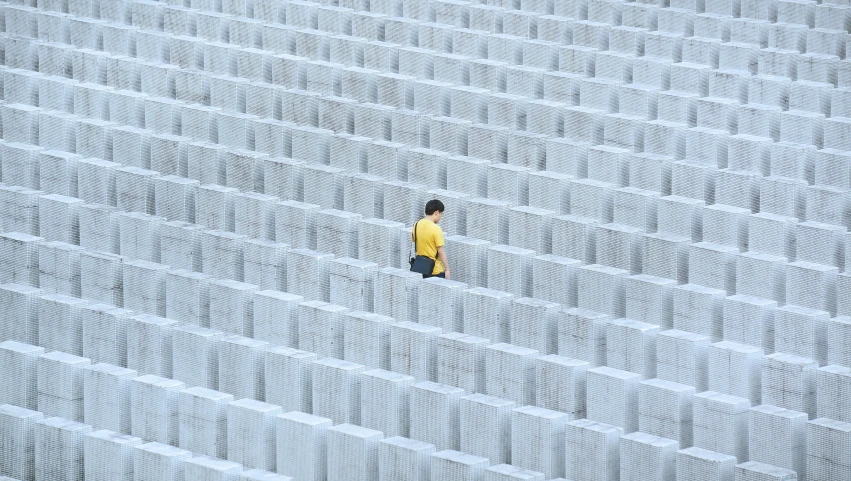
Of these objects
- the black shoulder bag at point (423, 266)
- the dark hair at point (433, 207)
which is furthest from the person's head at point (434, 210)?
the black shoulder bag at point (423, 266)

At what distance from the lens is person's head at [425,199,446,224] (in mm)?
9367

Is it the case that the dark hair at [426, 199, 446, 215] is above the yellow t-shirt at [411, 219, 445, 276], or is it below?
above

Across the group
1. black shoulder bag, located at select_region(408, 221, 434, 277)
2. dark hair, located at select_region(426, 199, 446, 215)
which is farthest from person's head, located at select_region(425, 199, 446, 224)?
black shoulder bag, located at select_region(408, 221, 434, 277)

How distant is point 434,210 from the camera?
369 inches

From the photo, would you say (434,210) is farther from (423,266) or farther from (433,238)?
(423,266)

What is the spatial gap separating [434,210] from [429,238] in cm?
18

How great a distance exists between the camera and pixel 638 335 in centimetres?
806

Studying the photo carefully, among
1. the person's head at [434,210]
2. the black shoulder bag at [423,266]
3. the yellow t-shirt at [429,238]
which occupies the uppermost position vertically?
the person's head at [434,210]

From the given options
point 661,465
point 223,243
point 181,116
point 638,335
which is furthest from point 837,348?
point 181,116

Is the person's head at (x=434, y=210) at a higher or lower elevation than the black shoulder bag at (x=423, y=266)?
higher

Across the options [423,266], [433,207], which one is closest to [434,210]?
[433,207]

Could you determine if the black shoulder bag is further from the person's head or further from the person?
the person's head

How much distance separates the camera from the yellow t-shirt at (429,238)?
30.6 feet

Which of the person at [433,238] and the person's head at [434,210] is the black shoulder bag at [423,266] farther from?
the person's head at [434,210]
